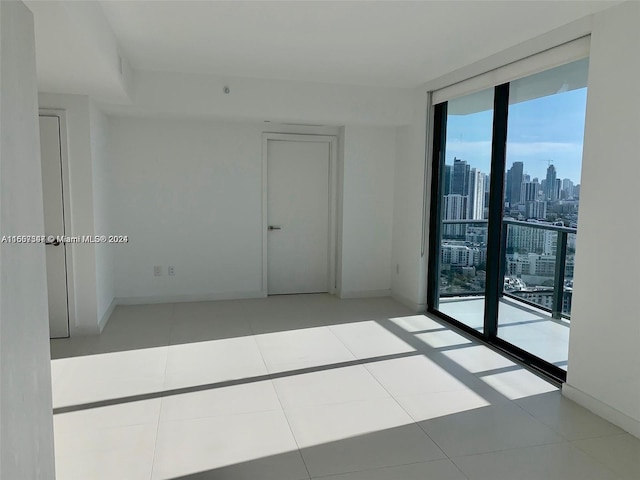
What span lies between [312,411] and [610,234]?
7.19ft

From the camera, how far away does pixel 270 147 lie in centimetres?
609

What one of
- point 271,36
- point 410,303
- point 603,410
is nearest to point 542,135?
point 603,410

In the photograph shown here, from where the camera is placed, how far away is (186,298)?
5.93 meters

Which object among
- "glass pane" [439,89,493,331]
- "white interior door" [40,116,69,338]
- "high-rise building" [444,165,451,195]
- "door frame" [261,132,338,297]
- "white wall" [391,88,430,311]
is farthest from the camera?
"door frame" [261,132,338,297]

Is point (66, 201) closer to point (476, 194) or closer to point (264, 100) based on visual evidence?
point (264, 100)

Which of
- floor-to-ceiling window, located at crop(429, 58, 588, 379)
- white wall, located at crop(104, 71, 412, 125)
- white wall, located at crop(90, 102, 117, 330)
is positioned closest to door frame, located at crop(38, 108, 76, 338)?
white wall, located at crop(90, 102, 117, 330)

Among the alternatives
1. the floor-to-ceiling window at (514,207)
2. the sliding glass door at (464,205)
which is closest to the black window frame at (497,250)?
the floor-to-ceiling window at (514,207)

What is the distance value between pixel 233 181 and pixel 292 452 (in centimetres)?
391

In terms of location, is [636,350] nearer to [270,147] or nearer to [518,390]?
[518,390]

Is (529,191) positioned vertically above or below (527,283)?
above

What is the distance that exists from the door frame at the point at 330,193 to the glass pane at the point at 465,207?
1.52 m

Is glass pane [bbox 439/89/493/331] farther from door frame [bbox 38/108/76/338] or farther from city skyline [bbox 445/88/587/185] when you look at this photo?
door frame [bbox 38/108/76/338]

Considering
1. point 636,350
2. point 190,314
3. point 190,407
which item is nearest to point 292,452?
point 190,407

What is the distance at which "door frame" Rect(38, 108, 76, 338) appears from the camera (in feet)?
14.4
